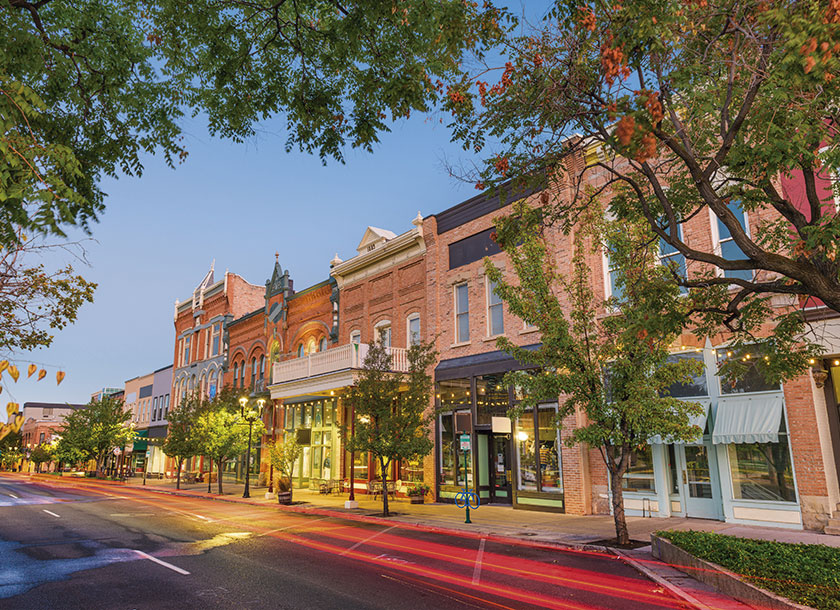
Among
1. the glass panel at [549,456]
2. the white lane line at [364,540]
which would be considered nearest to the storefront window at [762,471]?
the glass panel at [549,456]

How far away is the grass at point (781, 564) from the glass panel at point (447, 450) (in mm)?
12637

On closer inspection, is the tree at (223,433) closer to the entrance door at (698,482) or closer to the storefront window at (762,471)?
the entrance door at (698,482)

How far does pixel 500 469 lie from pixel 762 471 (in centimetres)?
935

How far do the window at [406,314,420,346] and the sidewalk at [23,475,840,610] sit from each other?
7008 mm

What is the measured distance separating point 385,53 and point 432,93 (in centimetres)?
75

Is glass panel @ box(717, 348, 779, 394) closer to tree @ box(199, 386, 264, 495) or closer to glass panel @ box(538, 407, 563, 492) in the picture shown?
glass panel @ box(538, 407, 563, 492)

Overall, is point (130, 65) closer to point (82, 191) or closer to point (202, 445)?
point (82, 191)

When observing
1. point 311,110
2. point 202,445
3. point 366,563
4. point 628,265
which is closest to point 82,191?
point 311,110

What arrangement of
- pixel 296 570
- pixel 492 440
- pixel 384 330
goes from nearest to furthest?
1. pixel 296 570
2. pixel 492 440
3. pixel 384 330

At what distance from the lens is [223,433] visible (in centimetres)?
2988

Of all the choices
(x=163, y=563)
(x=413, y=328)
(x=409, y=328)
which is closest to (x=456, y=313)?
(x=413, y=328)

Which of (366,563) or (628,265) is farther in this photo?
(628,265)

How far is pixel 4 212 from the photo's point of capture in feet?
18.5

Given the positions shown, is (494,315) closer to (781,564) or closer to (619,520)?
(619,520)
